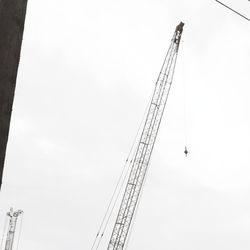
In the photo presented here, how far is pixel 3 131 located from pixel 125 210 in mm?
66873

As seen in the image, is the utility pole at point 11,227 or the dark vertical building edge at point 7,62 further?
the utility pole at point 11,227

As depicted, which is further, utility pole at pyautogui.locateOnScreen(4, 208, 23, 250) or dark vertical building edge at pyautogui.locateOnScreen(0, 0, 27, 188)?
utility pole at pyautogui.locateOnScreen(4, 208, 23, 250)

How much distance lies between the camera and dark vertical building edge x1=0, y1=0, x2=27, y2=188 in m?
3.92

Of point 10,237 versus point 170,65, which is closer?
point 170,65

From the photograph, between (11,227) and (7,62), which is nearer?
(7,62)

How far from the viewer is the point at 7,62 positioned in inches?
155

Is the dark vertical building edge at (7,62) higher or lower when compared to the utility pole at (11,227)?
lower

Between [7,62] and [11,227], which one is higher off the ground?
[11,227]

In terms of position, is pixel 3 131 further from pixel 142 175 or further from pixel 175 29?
pixel 175 29

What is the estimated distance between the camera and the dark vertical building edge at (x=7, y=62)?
392cm

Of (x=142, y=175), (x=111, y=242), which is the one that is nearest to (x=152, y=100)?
(x=142, y=175)

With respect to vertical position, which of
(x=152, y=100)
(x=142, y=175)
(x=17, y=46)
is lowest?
(x=17, y=46)

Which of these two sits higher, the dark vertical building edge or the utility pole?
the utility pole

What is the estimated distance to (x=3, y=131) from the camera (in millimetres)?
3953
